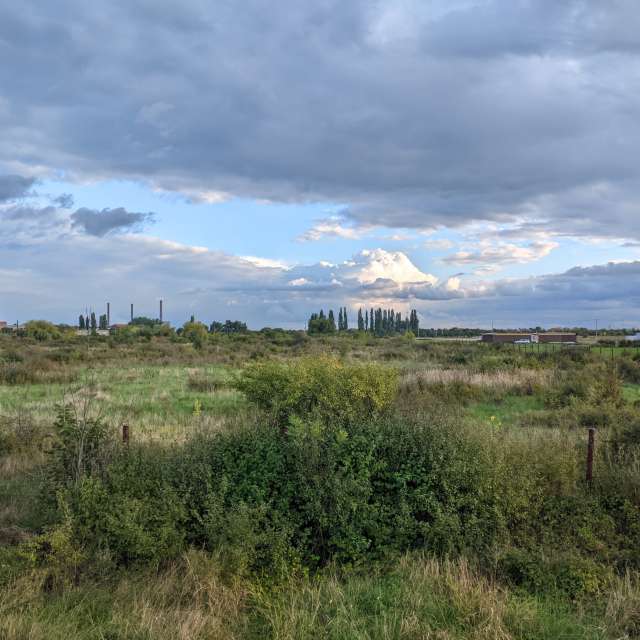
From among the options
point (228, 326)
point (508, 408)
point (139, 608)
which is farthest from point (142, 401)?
point (228, 326)

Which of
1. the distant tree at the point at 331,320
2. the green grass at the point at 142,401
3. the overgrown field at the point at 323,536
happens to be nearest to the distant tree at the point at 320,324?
the distant tree at the point at 331,320

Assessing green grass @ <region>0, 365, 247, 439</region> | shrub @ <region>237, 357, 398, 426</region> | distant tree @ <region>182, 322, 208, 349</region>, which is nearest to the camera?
shrub @ <region>237, 357, 398, 426</region>

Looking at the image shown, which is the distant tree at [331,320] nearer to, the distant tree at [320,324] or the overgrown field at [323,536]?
the distant tree at [320,324]

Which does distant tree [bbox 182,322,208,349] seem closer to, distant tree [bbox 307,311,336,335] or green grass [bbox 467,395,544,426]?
distant tree [bbox 307,311,336,335]

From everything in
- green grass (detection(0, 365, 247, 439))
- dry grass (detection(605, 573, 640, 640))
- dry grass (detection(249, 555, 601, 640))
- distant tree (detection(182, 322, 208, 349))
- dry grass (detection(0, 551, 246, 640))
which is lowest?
dry grass (detection(605, 573, 640, 640))

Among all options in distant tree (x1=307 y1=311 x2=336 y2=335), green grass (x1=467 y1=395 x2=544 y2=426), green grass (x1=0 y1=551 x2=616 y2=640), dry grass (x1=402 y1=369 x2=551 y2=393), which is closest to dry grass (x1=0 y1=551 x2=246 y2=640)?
green grass (x1=0 y1=551 x2=616 y2=640)

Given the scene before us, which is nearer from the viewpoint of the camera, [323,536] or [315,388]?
[323,536]

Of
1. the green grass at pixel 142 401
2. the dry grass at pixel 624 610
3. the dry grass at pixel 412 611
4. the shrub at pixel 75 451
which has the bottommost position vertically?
the dry grass at pixel 624 610

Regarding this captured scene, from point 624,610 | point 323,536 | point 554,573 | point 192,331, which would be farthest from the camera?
point 192,331

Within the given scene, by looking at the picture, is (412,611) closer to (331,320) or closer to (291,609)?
(291,609)

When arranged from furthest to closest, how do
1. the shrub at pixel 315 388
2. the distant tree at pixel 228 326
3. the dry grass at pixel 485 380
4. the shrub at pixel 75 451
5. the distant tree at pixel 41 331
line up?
the distant tree at pixel 228 326, the distant tree at pixel 41 331, the dry grass at pixel 485 380, the shrub at pixel 315 388, the shrub at pixel 75 451

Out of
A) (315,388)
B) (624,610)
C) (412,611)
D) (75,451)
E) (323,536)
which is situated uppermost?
(315,388)

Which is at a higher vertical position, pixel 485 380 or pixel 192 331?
pixel 192 331

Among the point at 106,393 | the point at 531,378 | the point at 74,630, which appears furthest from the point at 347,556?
the point at 531,378
